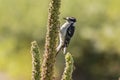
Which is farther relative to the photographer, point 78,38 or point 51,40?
point 78,38

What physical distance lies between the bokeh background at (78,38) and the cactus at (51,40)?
48.3ft

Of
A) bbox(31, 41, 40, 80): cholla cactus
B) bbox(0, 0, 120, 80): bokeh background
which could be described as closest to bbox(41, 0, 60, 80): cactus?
bbox(31, 41, 40, 80): cholla cactus

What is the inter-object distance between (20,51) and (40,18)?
120 centimetres

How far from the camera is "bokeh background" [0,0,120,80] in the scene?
17641 millimetres

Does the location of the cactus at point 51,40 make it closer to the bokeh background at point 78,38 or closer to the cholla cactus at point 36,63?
the cholla cactus at point 36,63

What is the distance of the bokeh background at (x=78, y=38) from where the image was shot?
57.9ft

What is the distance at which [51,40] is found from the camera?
184cm

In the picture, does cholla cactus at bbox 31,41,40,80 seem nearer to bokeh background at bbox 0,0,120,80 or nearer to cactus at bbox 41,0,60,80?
cactus at bbox 41,0,60,80

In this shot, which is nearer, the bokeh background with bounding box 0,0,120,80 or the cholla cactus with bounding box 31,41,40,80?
the cholla cactus with bounding box 31,41,40,80

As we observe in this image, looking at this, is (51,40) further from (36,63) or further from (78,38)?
(78,38)

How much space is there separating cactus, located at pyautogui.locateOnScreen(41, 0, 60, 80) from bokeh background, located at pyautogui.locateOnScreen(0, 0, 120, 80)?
14707 mm

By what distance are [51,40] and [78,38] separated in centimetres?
1641

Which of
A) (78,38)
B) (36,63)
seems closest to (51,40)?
(36,63)

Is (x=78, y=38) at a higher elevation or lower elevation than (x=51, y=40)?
lower
